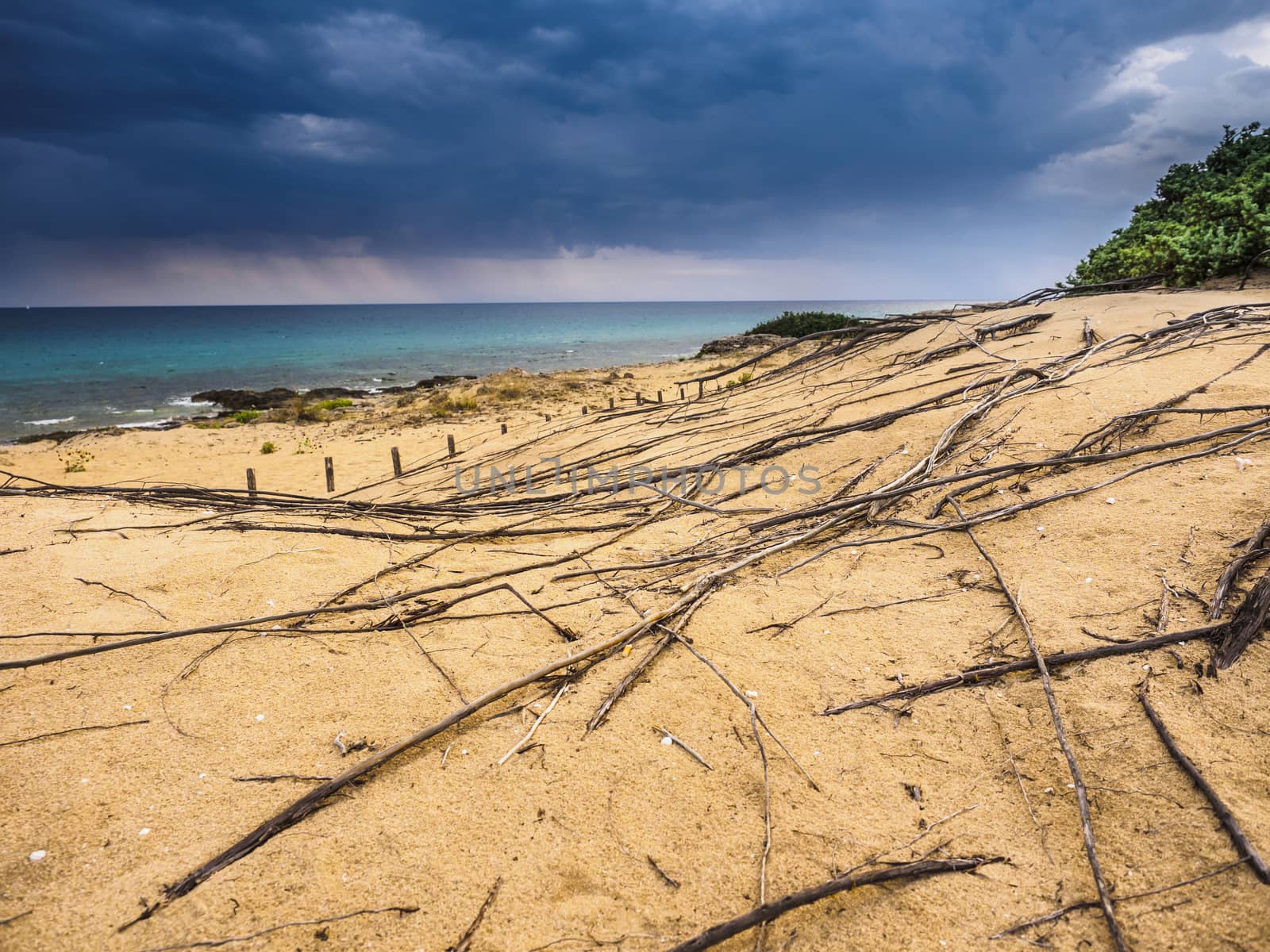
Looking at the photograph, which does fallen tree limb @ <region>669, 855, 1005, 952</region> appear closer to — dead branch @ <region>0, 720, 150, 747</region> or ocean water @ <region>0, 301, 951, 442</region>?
dead branch @ <region>0, 720, 150, 747</region>

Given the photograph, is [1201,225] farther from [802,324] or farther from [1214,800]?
[802,324]

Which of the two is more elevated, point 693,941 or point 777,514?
point 777,514

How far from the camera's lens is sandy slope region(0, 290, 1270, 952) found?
5.88 feet

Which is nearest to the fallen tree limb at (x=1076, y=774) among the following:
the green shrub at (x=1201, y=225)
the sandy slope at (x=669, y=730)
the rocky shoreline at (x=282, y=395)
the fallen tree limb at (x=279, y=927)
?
the sandy slope at (x=669, y=730)

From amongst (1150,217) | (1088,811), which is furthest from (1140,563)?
(1150,217)

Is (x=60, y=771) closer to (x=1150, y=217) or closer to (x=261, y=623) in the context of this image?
(x=261, y=623)

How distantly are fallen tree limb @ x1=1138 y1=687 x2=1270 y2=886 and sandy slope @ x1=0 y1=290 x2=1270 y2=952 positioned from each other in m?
0.04

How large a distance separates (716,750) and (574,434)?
7341 mm

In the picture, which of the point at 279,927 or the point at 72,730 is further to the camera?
the point at 72,730

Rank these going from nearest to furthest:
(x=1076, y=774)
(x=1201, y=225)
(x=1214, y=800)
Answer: (x=1214, y=800) < (x=1076, y=774) < (x=1201, y=225)

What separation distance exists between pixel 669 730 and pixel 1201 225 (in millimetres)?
12169

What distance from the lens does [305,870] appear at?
1.97 metres

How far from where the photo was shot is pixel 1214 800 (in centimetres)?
178

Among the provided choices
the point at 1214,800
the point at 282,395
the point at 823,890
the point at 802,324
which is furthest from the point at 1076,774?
the point at 282,395
